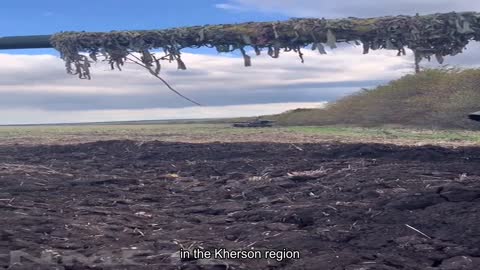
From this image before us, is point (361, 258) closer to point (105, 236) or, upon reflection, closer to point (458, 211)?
point (458, 211)

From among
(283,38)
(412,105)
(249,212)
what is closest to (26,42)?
(283,38)

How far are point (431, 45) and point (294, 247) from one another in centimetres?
481

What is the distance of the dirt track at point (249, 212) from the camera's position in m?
4.41

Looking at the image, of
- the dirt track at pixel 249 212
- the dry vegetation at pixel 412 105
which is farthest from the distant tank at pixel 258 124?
the dirt track at pixel 249 212

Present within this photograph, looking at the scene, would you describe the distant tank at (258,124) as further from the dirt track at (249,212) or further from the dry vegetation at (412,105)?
the dirt track at (249,212)

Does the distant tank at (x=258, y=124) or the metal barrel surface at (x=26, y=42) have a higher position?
the metal barrel surface at (x=26, y=42)

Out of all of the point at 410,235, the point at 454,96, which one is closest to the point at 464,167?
the point at 410,235

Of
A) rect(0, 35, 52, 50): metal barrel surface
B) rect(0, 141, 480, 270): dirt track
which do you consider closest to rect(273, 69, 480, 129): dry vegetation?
rect(0, 141, 480, 270): dirt track

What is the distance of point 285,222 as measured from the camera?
17.9 ft

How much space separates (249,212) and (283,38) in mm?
3418

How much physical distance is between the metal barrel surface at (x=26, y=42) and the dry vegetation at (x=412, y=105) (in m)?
10.8

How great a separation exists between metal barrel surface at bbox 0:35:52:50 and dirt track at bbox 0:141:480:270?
1567 mm

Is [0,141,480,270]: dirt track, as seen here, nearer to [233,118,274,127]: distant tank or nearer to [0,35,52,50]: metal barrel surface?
[0,35,52,50]: metal barrel surface

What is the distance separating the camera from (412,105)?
20.0m
